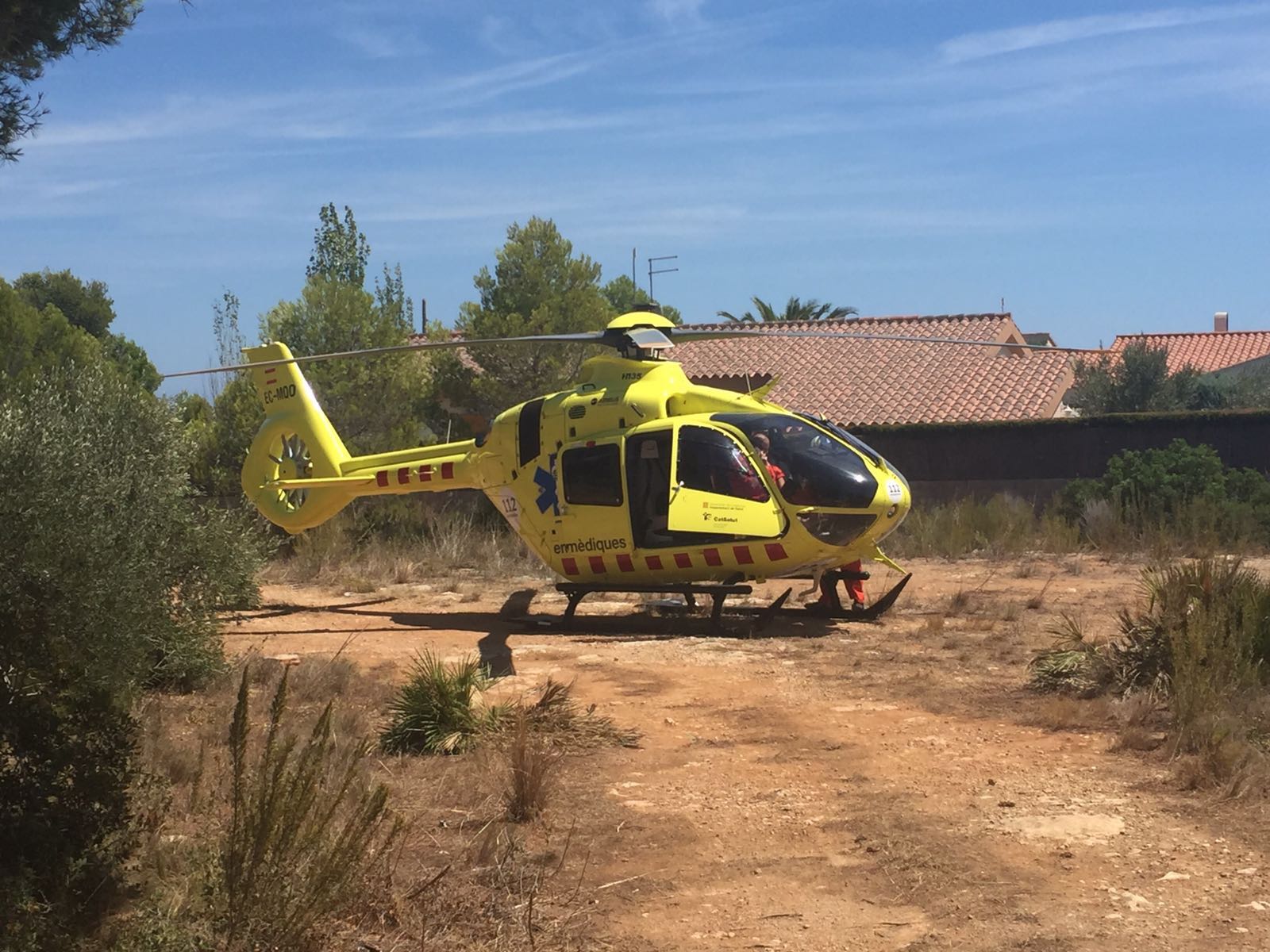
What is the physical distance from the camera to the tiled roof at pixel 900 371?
101 ft

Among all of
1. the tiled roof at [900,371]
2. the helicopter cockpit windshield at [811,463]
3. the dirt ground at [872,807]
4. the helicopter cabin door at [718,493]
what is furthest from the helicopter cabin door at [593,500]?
the tiled roof at [900,371]

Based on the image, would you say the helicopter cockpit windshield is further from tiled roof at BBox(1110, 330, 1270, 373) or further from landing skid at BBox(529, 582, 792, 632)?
tiled roof at BBox(1110, 330, 1270, 373)

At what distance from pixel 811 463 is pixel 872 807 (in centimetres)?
632

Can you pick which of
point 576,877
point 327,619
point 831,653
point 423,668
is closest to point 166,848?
point 576,877

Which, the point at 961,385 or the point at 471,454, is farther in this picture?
the point at 961,385

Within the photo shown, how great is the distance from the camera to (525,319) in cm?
2788

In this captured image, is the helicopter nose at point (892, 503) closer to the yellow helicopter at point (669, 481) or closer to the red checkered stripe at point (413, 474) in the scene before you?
the yellow helicopter at point (669, 481)

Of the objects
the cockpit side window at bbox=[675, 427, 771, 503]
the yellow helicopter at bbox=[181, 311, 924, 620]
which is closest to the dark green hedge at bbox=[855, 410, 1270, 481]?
the yellow helicopter at bbox=[181, 311, 924, 620]

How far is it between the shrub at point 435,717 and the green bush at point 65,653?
194 cm

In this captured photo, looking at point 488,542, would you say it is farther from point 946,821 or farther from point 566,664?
point 946,821

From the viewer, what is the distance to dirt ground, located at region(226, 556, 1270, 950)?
586cm

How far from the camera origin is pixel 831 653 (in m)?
12.6

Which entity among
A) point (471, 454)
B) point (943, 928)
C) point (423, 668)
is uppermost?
point (471, 454)

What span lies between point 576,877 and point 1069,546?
1674cm
